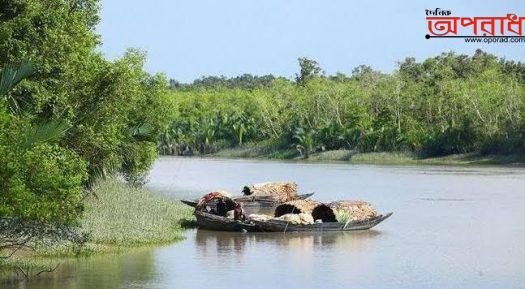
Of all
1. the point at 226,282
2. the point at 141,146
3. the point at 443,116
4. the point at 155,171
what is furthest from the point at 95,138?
the point at 443,116

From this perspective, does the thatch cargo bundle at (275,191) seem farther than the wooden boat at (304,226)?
Yes

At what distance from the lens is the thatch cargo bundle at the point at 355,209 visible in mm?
30567

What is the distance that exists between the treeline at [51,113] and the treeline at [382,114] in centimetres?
4721

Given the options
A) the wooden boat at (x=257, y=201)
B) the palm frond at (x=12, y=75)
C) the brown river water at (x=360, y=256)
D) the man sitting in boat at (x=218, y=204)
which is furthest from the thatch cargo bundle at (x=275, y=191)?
the palm frond at (x=12, y=75)

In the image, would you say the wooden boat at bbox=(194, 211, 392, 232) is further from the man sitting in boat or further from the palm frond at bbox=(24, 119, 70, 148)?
the palm frond at bbox=(24, 119, 70, 148)

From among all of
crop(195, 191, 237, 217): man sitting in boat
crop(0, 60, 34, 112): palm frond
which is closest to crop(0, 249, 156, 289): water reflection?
crop(0, 60, 34, 112): palm frond

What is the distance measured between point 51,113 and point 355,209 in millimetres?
11501

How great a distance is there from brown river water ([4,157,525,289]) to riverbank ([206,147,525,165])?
25.4m

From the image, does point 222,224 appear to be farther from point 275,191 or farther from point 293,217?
point 275,191

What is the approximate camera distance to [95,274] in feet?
69.5

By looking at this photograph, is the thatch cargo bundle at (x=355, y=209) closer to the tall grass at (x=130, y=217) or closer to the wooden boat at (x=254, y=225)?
the wooden boat at (x=254, y=225)

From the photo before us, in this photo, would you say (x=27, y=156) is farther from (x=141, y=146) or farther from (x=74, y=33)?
(x=141, y=146)

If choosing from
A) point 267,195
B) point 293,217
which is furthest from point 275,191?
point 293,217

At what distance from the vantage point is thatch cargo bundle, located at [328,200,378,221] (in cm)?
3057
